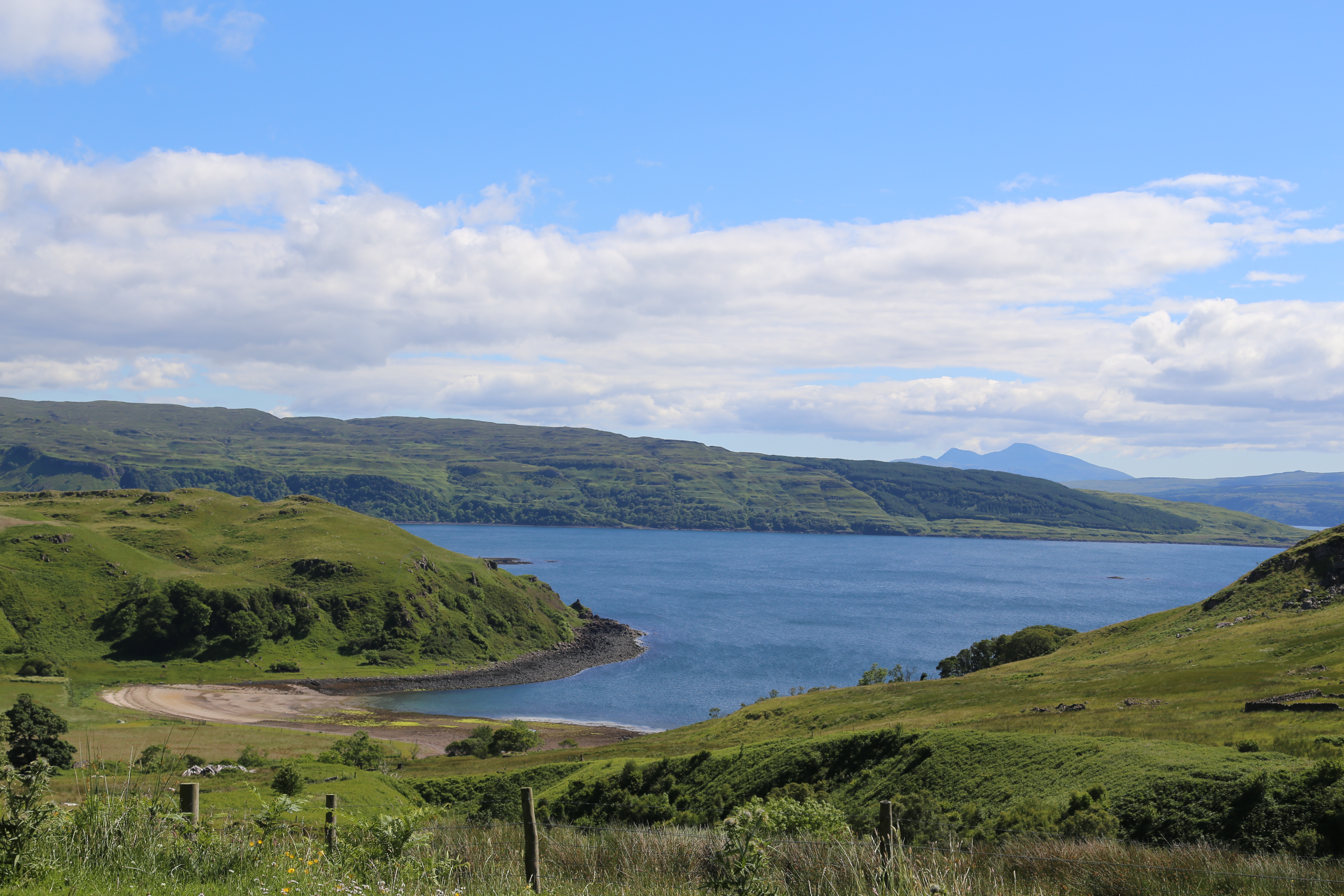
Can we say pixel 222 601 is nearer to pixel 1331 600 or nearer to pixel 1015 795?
pixel 1015 795

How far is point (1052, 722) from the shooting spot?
4603cm

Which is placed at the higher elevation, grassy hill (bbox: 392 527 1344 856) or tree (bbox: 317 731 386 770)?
grassy hill (bbox: 392 527 1344 856)

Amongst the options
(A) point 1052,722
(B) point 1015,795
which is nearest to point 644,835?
(B) point 1015,795

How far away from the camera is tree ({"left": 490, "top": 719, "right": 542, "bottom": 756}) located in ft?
269

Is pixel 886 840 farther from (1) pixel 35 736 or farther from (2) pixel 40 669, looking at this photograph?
(2) pixel 40 669

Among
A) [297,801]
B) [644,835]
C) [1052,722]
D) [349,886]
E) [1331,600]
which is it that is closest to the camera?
[349,886]

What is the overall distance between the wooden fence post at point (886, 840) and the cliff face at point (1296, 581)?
83.8m

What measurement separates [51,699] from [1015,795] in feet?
380

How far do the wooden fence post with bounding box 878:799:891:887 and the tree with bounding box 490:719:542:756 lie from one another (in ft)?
231

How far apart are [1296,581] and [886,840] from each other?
94826mm

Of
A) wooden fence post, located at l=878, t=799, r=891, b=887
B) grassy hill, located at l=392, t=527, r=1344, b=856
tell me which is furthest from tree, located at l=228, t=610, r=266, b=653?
wooden fence post, located at l=878, t=799, r=891, b=887

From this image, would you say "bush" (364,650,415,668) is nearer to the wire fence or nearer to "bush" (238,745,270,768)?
"bush" (238,745,270,768)

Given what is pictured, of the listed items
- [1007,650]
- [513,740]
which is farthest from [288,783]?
[1007,650]

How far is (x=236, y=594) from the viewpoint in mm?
145625
